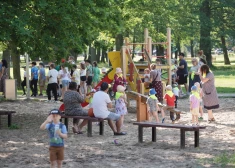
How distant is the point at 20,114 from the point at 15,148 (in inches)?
308

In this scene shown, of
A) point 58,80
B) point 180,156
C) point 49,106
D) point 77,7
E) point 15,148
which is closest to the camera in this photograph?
point 180,156

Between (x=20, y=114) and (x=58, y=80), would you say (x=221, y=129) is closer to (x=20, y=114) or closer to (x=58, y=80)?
(x=20, y=114)

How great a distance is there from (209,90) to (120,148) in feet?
19.9

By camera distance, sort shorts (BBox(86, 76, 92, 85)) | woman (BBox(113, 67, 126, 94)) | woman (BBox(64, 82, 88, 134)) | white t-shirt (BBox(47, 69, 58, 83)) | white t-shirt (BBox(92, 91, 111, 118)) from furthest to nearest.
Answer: shorts (BBox(86, 76, 92, 85)) → white t-shirt (BBox(47, 69, 58, 83)) → woman (BBox(113, 67, 126, 94)) → woman (BBox(64, 82, 88, 134)) → white t-shirt (BBox(92, 91, 111, 118))

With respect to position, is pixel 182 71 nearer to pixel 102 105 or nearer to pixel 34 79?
pixel 34 79

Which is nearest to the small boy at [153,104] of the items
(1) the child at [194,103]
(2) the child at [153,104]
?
(2) the child at [153,104]

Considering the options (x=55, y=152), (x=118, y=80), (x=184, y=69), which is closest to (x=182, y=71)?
(x=184, y=69)

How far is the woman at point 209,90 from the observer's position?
19844mm

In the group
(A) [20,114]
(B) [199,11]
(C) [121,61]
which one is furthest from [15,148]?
(B) [199,11]

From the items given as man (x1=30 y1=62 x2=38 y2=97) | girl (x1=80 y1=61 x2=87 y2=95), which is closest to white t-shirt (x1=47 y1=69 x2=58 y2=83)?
girl (x1=80 y1=61 x2=87 y2=95)

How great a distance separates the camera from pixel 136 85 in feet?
75.7

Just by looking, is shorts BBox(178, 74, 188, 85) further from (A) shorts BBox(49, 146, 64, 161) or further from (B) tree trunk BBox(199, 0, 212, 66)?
(B) tree trunk BBox(199, 0, 212, 66)

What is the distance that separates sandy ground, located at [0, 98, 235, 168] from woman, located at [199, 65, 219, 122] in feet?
1.58

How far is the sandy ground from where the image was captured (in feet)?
41.7
